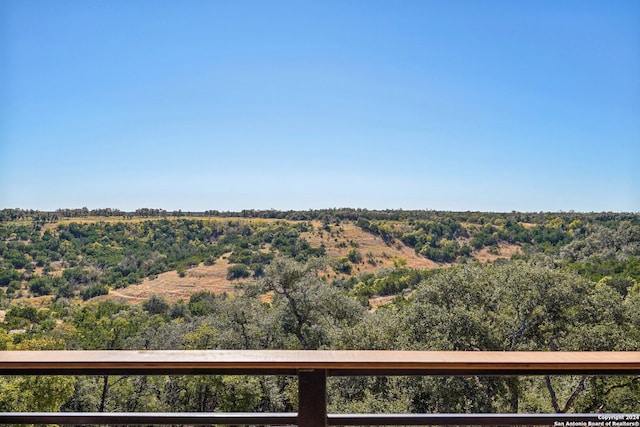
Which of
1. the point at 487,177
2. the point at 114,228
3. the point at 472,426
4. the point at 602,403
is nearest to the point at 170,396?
the point at 114,228

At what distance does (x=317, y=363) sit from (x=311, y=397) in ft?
0.33

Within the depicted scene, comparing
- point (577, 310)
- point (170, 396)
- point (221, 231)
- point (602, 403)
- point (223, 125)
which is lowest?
point (170, 396)

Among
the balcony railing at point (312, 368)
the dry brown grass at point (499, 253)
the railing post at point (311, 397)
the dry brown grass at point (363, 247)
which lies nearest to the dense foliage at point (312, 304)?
the dry brown grass at point (499, 253)

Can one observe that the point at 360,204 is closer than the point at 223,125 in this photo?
No

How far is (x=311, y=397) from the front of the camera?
0.93 m

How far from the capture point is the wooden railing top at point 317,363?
2.94 feet

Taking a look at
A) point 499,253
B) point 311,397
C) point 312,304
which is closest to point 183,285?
point 312,304

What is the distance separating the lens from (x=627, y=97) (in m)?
2.75

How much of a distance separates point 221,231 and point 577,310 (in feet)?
26.6

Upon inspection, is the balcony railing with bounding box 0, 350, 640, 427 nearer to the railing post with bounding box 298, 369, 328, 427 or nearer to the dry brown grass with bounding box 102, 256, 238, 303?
the railing post with bounding box 298, 369, 328, 427

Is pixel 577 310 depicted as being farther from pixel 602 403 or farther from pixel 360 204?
pixel 360 204

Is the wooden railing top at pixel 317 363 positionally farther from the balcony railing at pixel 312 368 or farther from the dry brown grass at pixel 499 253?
the dry brown grass at pixel 499 253

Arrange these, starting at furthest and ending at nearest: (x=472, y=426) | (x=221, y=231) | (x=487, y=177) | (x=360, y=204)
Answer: (x=360, y=204) < (x=221, y=231) < (x=487, y=177) < (x=472, y=426)

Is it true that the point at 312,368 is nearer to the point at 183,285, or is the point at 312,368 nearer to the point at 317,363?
the point at 317,363
